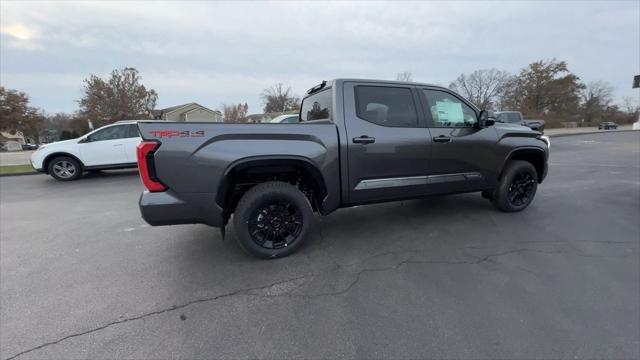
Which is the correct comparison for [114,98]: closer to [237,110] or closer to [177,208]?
[237,110]

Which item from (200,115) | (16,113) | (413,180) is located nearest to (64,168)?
(413,180)

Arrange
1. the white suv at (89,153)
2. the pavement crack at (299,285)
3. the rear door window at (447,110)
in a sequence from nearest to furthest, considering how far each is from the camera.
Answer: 1. the pavement crack at (299,285)
2. the rear door window at (447,110)
3. the white suv at (89,153)

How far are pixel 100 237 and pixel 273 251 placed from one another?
2.65 m

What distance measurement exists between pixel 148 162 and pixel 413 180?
9.84 feet

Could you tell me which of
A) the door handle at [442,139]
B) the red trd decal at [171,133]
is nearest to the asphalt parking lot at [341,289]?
the door handle at [442,139]

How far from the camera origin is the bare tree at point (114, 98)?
31.8 metres

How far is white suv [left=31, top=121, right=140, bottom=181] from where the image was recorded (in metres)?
8.13

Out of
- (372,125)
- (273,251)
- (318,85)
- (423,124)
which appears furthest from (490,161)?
(273,251)

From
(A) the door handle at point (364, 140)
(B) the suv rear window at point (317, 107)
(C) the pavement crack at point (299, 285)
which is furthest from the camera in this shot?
(B) the suv rear window at point (317, 107)

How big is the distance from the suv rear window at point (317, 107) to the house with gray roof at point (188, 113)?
41.5 metres

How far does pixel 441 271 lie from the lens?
2893 mm

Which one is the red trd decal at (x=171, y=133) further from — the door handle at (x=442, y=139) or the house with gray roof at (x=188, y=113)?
the house with gray roof at (x=188, y=113)

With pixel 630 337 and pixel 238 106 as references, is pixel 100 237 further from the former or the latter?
pixel 238 106

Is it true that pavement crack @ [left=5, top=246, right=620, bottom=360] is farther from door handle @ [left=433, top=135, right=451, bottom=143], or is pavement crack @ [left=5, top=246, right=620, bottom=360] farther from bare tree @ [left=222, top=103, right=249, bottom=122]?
bare tree @ [left=222, top=103, right=249, bottom=122]
